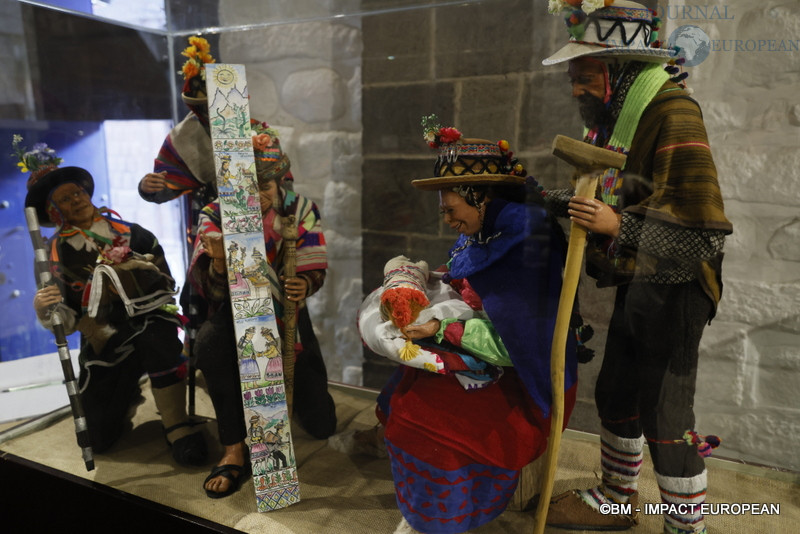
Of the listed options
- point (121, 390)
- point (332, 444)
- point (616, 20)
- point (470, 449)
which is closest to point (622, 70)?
point (616, 20)

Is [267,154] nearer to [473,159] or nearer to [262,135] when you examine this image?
[262,135]

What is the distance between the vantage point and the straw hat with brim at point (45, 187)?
1.76 meters

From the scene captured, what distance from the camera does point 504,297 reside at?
4.17 ft

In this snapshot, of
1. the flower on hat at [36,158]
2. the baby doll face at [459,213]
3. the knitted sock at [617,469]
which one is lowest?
the knitted sock at [617,469]

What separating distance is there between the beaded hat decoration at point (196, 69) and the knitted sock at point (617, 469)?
4.71 feet

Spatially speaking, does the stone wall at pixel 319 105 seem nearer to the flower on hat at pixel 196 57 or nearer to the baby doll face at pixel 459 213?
the flower on hat at pixel 196 57

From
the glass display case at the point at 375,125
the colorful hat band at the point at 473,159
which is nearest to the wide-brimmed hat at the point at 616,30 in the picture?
the glass display case at the point at 375,125

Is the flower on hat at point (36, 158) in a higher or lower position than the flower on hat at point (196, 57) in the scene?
lower

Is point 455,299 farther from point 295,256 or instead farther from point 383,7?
point 383,7

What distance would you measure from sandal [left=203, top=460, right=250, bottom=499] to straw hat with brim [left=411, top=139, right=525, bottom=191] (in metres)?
1.08

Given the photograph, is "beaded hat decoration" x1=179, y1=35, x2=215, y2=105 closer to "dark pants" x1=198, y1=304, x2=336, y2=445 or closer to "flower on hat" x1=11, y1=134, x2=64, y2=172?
"flower on hat" x1=11, y1=134, x2=64, y2=172

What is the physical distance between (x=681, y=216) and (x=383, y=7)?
930 millimetres

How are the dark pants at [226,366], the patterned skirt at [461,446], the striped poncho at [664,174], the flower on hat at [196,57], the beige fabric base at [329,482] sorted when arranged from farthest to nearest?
the dark pants at [226,366]
the flower on hat at [196,57]
the beige fabric base at [329,482]
the patterned skirt at [461,446]
the striped poncho at [664,174]

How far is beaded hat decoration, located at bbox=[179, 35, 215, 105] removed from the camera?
5.24 ft
